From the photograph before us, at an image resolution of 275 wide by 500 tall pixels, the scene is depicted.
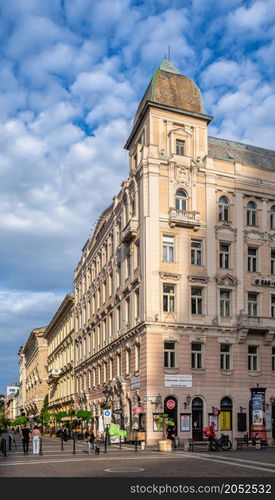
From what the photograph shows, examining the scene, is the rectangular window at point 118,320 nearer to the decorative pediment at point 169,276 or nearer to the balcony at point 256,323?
the decorative pediment at point 169,276

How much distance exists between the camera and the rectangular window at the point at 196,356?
49594 millimetres

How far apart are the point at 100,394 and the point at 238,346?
63.9ft

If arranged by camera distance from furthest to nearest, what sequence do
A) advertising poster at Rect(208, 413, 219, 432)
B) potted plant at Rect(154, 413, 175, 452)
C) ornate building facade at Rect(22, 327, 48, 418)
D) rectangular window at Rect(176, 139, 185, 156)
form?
Result: ornate building facade at Rect(22, 327, 48, 418) → rectangular window at Rect(176, 139, 185, 156) → advertising poster at Rect(208, 413, 219, 432) → potted plant at Rect(154, 413, 175, 452)

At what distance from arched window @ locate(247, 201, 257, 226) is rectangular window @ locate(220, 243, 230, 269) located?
10.3 ft

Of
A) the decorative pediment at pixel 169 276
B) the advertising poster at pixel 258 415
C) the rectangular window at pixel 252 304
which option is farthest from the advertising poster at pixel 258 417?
the decorative pediment at pixel 169 276

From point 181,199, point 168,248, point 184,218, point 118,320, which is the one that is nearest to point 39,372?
point 118,320

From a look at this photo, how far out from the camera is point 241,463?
90.0ft

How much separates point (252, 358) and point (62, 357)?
5332cm

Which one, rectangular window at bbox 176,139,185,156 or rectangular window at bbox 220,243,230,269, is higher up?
rectangular window at bbox 176,139,185,156

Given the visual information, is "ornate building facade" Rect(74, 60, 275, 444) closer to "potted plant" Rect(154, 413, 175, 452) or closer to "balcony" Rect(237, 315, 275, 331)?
"balcony" Rect(237, 315, 275, 331)

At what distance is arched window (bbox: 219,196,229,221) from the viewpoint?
5266 centimetres

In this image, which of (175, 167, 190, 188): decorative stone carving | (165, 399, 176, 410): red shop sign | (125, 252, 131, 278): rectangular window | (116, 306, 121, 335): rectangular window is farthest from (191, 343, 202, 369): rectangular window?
(175, 167, 190, 188): decorative stone carving

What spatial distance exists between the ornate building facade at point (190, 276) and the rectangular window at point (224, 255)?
4.1 inches

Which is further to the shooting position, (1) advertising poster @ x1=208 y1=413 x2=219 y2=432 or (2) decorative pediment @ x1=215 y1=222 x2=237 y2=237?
(2) decorative pediment @ x1=215 y1=222 x2=237 y2=237
